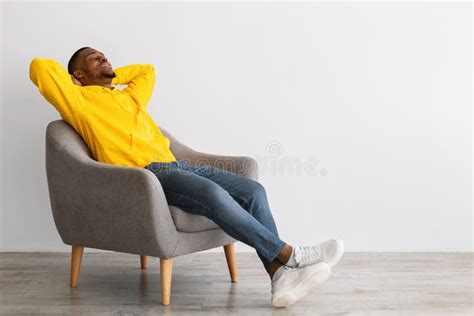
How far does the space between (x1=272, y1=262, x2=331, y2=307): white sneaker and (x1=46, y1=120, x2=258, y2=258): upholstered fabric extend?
419mm

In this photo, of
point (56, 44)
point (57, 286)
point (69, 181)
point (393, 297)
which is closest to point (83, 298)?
point (57, 286)

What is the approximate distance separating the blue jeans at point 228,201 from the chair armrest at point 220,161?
0.16 m

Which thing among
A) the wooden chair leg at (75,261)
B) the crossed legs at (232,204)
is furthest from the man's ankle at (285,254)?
the wooden chair leg at (75,261)

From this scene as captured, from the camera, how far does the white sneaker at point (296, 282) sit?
2.49 meters

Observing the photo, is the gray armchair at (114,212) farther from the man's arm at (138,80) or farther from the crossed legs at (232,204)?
the man's arm at (138,80)

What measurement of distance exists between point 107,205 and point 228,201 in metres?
0.51

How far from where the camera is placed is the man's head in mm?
3134

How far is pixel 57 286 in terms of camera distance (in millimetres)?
3018

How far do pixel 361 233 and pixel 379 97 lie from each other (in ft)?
2.66

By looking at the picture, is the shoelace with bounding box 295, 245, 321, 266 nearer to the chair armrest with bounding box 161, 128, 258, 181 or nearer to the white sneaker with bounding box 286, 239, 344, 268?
the white sneaker with bounding box 286, 239, 344, 268

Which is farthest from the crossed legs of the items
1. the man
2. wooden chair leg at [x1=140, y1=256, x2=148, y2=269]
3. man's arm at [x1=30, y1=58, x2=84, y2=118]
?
wooden chair leg at [x1=140, y1=256, x2=148, y2=269]

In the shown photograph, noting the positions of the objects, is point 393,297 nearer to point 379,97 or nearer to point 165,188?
point 165,188

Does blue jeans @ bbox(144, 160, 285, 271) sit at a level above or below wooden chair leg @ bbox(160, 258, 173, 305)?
above

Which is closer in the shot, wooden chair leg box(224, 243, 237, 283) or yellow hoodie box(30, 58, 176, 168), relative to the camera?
yellow hoodie box(30, 58, 176, 168)
